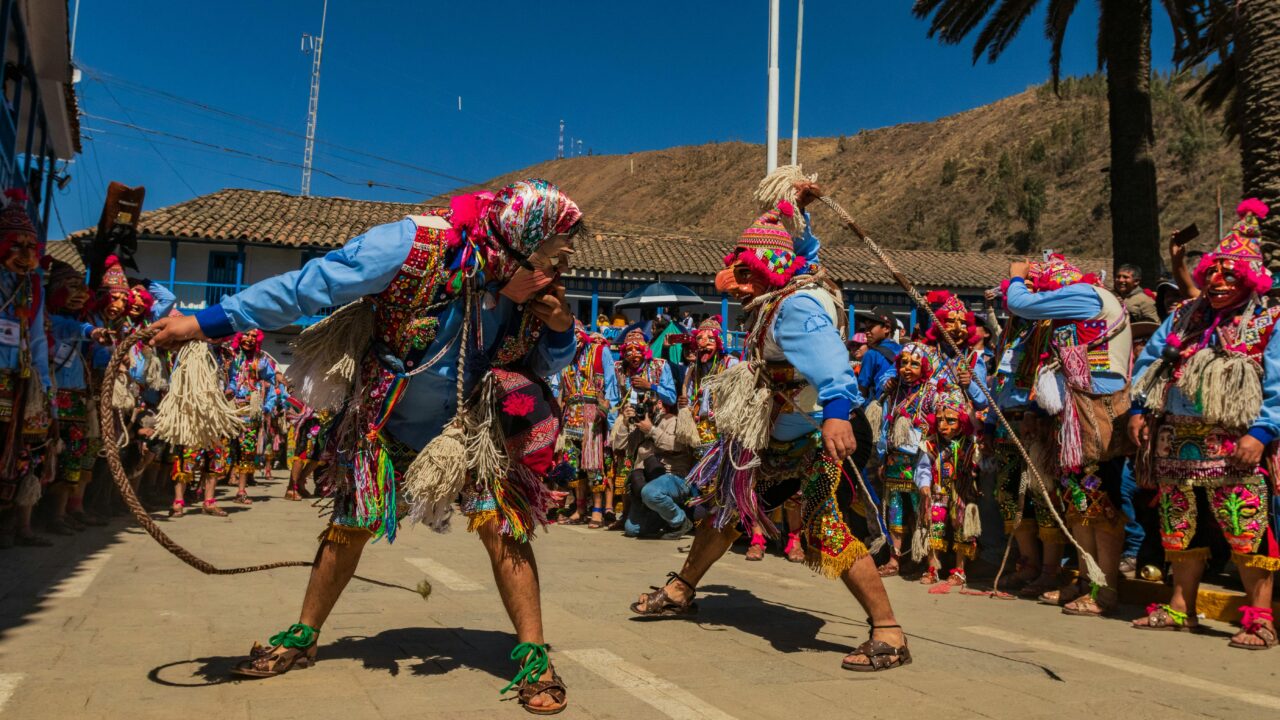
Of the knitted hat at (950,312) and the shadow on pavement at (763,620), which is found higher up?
the knitted hat at (950,312)

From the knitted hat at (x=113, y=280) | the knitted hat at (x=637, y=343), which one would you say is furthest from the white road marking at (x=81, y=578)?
the knitted hat at (x=637, y=343)

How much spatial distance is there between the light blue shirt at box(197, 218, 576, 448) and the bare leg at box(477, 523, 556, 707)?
0.52m

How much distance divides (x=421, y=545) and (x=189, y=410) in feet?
9.50

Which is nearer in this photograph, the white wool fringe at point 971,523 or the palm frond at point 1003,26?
the white wool fringe at point 971,523

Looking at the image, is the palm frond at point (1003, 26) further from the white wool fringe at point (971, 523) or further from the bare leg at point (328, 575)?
the bare leg at point (328, 575)

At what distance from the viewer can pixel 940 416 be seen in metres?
7.42

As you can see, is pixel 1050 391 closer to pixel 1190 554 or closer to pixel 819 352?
pixel 1190 554

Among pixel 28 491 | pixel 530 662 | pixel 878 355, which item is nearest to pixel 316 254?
pixel 28 491

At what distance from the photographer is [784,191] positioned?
201 inches

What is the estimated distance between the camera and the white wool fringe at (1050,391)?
240 inches

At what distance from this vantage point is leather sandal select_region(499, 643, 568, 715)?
346cm

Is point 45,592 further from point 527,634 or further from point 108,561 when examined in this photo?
point 527,634

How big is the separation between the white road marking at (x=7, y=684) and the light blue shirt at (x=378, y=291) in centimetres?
143

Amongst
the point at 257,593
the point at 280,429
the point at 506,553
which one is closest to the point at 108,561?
the point at 257,593
